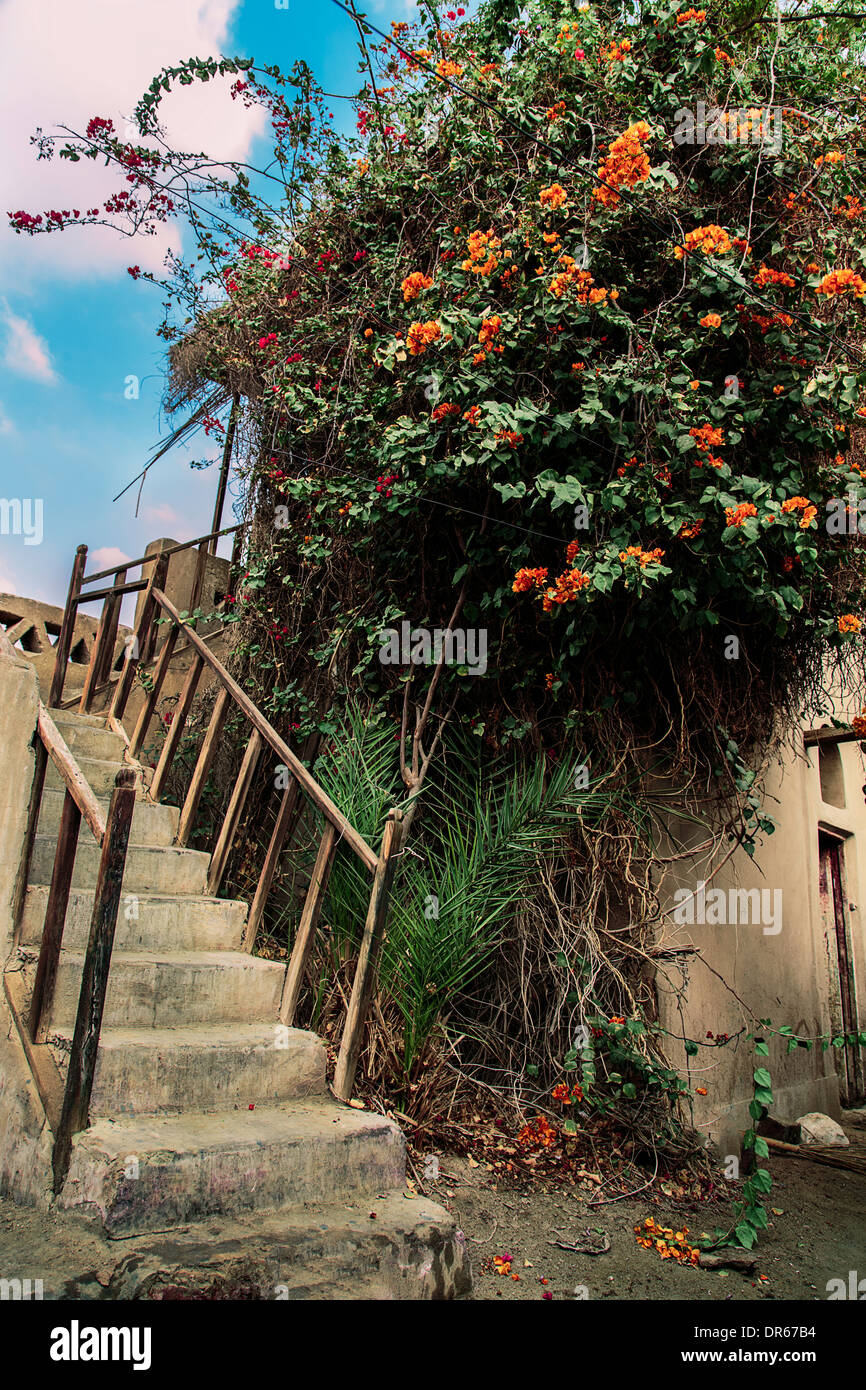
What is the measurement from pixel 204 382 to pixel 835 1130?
6836 millimetres

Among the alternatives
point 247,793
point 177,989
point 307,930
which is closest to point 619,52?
point 247,793

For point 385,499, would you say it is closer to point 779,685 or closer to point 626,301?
point 626,301

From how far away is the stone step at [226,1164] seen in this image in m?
2.29

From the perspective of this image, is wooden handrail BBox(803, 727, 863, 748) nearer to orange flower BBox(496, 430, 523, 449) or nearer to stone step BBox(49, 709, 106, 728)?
orange flower BBox(496, 430, 523, 449)

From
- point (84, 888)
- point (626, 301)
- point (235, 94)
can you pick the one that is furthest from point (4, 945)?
point (235, 94)

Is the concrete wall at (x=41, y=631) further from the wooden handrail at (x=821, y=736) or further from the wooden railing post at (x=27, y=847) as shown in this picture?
the wooden handrail at (x=821, y=736)

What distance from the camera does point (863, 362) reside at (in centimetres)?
374

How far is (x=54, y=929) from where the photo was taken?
2.81m

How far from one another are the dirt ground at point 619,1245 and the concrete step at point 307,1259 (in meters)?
0.27

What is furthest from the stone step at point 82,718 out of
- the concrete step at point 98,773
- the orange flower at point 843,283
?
the orange flower at point 843,283

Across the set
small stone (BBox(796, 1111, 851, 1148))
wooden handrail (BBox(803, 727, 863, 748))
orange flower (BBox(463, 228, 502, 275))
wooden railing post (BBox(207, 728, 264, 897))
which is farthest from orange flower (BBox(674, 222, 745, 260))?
small stone (BBox(796, 1111, 851, 1148))

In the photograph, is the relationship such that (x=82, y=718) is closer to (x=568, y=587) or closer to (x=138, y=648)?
(x=138, y=648)

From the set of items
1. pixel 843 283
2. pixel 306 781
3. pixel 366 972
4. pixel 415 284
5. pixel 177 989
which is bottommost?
pixel 177 989

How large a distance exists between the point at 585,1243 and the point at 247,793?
2.51 meters
